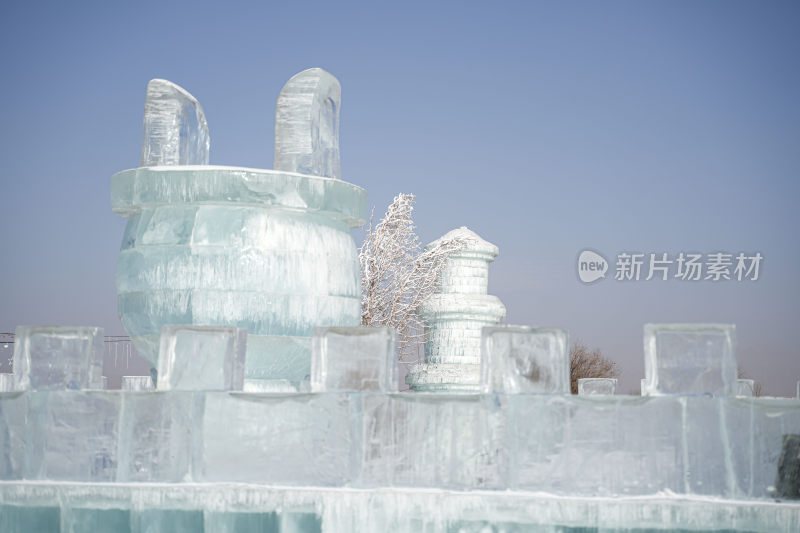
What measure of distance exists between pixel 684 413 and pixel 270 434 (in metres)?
1.88

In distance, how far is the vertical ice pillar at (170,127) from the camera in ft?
17.8

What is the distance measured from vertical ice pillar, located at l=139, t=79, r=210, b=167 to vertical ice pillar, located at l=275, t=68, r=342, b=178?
22.3 inches

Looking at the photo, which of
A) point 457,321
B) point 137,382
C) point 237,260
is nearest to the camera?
point 237,260

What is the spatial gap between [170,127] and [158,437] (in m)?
2.32

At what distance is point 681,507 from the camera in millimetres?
3602

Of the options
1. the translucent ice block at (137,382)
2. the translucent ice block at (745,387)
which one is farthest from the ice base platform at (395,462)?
the translucent ice block at (745,387)

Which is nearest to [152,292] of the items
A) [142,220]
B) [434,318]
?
[142,220]

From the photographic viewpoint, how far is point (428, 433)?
378cm

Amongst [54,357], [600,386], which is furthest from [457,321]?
[54,357]

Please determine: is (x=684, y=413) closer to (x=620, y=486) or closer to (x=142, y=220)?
(x=620, y=486)

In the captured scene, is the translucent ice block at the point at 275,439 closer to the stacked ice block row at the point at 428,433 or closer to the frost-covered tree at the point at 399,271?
the stacked ice block row at the point at 428,433

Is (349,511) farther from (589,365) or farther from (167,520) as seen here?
(589,365)

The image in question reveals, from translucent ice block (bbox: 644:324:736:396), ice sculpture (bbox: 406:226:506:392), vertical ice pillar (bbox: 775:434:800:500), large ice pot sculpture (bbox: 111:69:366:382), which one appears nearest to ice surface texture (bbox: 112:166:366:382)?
large ice pot sculpture (bbox: 111:69:366:382)

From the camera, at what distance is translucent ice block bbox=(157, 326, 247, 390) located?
3887 mm
